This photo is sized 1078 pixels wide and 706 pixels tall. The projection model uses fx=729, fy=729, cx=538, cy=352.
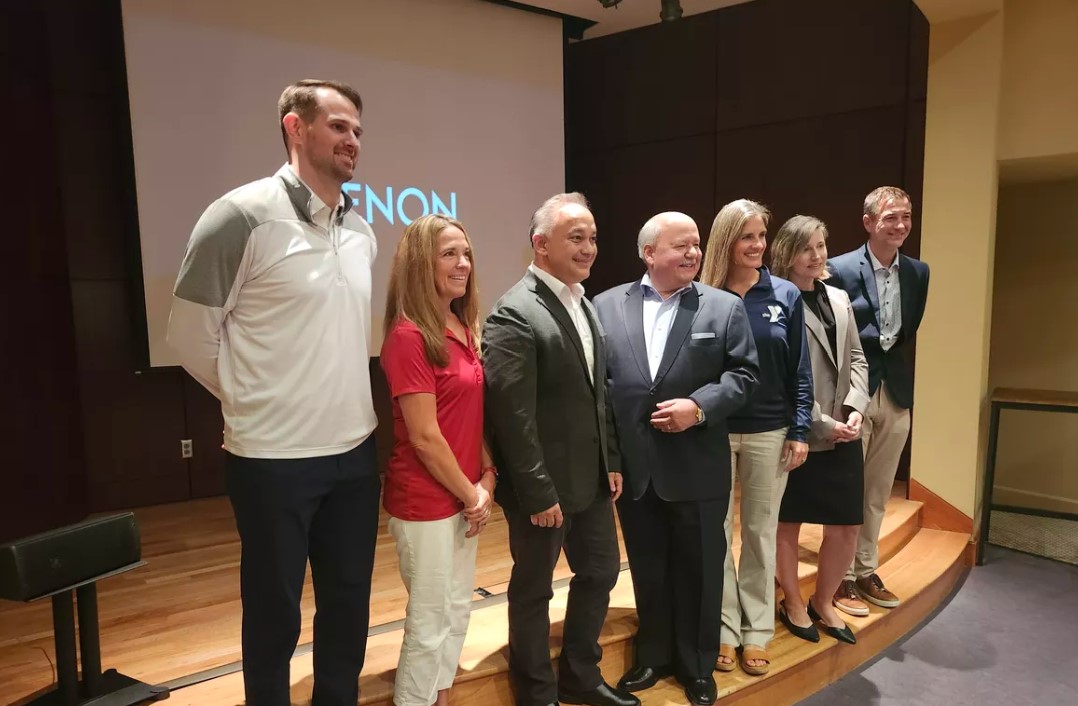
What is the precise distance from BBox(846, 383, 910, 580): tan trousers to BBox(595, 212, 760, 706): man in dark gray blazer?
102 centimetres

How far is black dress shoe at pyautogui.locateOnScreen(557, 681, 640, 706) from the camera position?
7.04ft

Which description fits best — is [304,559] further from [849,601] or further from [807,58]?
[807,58]

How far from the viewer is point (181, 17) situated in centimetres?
376

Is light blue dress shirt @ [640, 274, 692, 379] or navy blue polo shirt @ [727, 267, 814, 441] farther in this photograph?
navy blue polo shirt @ [727, 267, 814, 441]

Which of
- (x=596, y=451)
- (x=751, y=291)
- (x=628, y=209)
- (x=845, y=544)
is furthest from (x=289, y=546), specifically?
(x=628, y=209)

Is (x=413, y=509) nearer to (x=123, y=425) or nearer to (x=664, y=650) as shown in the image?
(x=664, y=650)

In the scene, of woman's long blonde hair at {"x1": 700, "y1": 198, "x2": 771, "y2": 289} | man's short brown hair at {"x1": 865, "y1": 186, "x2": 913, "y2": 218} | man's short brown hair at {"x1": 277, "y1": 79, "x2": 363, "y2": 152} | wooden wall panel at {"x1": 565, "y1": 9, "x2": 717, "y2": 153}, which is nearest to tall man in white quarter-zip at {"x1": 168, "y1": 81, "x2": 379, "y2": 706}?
man's short brown hair at {"x1": 277, "y1": 79, "x2": 363, "y2": 152}

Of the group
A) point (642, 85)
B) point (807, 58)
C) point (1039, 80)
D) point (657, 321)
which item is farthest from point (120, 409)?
point (1039, 80)

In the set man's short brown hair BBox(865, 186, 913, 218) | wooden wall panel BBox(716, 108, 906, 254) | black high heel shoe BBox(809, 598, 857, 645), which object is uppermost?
wooden wall panel BBox(716, 108, 906, 254)

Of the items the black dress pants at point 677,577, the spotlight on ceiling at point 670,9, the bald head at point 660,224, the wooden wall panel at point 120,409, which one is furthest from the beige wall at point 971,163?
the wooden wall panel at point 120,409

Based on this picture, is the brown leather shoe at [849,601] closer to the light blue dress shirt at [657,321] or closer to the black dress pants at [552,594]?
the black dress pants at [552,594]

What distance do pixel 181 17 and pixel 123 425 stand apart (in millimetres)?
2212

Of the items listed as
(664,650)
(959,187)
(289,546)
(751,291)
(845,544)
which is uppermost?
(959,187)

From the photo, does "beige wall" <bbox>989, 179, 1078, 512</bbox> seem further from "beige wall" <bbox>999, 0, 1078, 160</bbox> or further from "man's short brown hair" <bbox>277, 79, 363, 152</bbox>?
"man's short brown hair" <bbox>277, 79, 363, 152</bbox>
